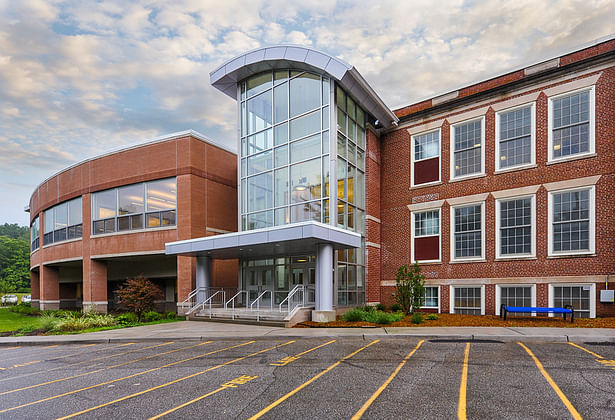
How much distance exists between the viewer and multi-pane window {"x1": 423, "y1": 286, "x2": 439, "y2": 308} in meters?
21.5

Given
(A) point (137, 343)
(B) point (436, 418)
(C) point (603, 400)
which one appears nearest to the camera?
(B) point (436, 418)

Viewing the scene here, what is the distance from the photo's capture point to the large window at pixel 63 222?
96.5ft

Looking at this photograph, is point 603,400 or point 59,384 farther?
point 59,384

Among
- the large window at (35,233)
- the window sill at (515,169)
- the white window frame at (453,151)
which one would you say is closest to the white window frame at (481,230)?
the white window frame at (453,151)

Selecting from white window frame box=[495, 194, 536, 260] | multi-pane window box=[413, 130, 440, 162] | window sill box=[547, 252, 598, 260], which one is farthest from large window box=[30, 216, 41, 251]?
window sill box=[547, 252, 598, 260]

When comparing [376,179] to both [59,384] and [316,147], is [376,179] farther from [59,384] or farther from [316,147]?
[59,384]

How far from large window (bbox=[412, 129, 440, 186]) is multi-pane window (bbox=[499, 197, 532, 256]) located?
12.5 ft


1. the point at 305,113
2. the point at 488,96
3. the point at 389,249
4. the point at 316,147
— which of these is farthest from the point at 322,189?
the point at 488,96

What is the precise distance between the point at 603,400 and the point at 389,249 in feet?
55.7

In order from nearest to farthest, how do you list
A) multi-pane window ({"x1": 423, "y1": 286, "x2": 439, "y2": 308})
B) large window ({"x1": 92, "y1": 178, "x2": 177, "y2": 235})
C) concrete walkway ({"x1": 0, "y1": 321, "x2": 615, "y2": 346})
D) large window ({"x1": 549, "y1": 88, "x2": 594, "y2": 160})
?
concrete walkway ({"x1": 0, "y1": 321, "x2": 615, "y2": 346}) → large window ({"x1": 549, "y1": 88, "x2": 594, "y2": 160}) → multi-pane window ({"x1": 423, "y1": 286, "x2": 439, "y2": 308}) → large window ({"x1": 92, "y1": 178, "x2": 177, "y2": 235})

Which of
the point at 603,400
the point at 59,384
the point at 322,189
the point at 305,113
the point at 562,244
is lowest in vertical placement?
the point at 59,384

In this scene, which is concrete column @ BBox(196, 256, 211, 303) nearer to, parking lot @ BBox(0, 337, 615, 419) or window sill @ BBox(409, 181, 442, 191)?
parking lot @ BBox(0, 337, 615, 419)

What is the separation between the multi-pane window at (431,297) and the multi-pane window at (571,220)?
5908 mm

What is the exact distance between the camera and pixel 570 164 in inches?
712
